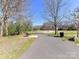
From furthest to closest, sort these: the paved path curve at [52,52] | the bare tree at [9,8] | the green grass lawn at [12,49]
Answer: the bare tree at [9,8], the green grass lawn at [12,49], the paved path curve at [52,52]

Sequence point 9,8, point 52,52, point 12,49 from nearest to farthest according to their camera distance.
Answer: point 52,52 < point 12,49 < point 9,8

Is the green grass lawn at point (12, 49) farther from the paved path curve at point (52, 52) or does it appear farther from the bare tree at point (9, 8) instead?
the bare tree at point (9, 8)

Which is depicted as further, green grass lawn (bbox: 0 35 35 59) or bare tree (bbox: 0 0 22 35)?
bare tree (bbox: 0 0 22 35)

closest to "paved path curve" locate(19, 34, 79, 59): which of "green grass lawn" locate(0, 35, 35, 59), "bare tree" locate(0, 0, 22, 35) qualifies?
"green grass lawn" locate(0, 35, 35, 59)

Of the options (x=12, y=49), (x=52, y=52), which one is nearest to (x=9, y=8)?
(x=12, y=49)

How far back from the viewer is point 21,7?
37781 millimetres

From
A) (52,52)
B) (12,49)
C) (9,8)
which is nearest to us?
(52,52)

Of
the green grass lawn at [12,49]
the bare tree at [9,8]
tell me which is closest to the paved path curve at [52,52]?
the green grass lawn at [12,49]

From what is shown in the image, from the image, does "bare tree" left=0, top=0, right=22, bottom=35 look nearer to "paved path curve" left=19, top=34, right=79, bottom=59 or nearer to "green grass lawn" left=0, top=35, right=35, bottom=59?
"green grass lawn" left=0, top=35, right=35, bottom=59

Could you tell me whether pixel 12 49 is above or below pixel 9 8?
below

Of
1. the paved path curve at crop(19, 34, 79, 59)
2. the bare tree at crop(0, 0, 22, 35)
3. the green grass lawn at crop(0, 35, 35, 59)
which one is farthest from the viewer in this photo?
the bare tree at crop(0, 0, 22, 35)

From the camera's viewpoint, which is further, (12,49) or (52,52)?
(12,49)

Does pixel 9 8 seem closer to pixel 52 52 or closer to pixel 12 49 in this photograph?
pixel 12 49

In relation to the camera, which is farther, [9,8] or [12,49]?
[9,8]
